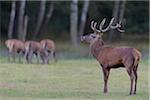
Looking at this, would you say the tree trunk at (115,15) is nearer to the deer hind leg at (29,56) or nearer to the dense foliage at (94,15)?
the dense foliage at (94,15)

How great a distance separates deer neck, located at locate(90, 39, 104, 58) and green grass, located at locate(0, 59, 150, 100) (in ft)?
3.37

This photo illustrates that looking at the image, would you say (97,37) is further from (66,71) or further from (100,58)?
(66,71)

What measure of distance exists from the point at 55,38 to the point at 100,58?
1263 inches

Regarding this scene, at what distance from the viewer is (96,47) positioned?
17.4 metres

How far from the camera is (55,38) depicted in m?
49.0

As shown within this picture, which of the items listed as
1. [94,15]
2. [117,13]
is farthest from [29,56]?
[94,15]

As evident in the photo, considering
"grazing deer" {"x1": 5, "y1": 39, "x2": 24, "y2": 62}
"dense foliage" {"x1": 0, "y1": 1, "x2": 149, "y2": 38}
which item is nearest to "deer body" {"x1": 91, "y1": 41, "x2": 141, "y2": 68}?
"grazing deer" {"x1": 5, "y1": 39, "x2": 24, "y2": 62}

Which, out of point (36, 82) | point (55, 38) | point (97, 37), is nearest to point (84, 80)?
point (36, 82)

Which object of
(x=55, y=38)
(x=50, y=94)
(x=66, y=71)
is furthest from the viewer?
(x=55, y=38)

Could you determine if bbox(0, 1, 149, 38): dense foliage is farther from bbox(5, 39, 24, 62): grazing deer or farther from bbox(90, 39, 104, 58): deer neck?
bbox(90, 39, 104, 58): deer neck

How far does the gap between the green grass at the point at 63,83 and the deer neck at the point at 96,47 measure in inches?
40.4

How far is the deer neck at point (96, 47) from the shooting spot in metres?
17.4

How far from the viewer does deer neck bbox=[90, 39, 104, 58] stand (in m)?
17.4

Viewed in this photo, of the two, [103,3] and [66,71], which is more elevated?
[103,3]
